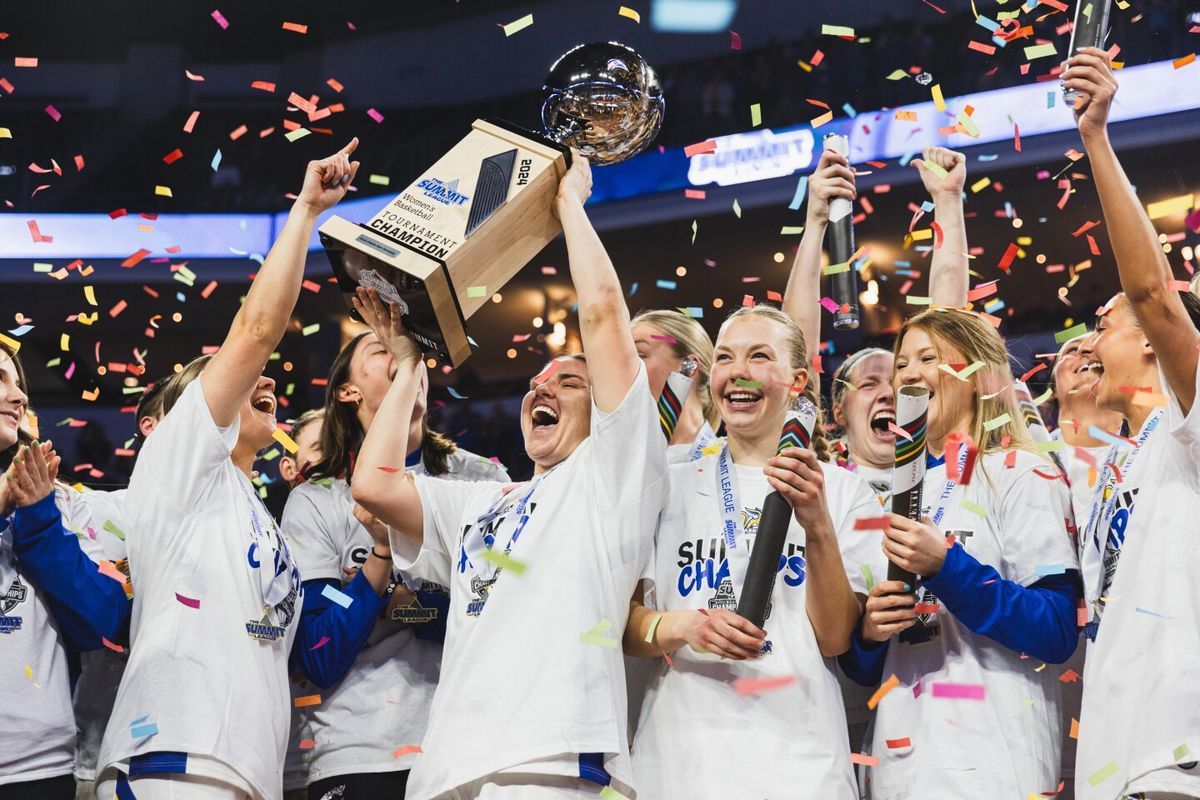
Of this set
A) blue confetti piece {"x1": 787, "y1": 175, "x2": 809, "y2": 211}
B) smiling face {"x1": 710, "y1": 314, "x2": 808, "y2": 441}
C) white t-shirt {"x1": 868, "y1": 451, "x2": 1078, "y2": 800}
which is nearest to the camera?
white t-shirt {"x1": 868, "y1": 451, "x2": 1078, "y2": 800}

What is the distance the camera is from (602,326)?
2078 mm

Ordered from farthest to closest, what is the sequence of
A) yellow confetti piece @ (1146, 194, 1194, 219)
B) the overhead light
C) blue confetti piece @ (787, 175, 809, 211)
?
the overhead light
yellow confetti piece @ (1146, 194, 1194, 219)
blue confetti piece @ (787, 175, 809, 211)

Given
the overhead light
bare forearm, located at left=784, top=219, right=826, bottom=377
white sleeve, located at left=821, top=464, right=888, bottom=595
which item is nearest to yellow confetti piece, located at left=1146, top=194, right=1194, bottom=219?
the overhead light

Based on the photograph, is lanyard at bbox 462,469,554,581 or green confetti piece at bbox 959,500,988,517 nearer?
lanyard at bbox 462,469,554,581

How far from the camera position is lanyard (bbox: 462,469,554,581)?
2.15 metres

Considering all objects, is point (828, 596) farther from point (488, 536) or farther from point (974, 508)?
point (488, 536)

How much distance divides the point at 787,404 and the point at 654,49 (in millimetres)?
6956

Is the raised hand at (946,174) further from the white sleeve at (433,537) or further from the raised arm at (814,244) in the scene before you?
the white sleeve at (433,537)

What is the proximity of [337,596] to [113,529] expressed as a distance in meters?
0.56

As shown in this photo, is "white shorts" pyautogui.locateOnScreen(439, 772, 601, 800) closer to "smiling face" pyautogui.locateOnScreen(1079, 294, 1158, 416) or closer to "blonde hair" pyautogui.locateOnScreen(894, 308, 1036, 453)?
"blonde hair" pyautogui.locateOnScreen(894, 308, 1036, 453)

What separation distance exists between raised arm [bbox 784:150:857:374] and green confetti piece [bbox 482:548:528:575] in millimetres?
1055

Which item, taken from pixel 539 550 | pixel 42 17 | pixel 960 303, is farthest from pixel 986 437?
pixel 42 17

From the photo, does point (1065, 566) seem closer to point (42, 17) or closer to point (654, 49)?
point (654, 49)

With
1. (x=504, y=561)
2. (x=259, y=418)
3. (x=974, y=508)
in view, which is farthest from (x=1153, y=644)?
(x=259, y=418)
